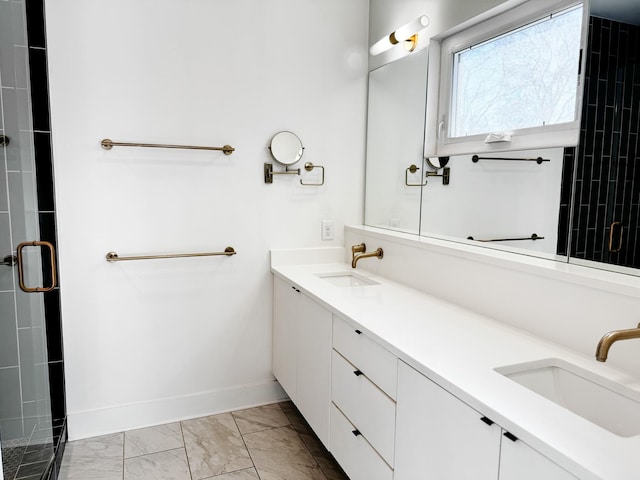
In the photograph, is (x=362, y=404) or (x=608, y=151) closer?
(x=608, y=151)

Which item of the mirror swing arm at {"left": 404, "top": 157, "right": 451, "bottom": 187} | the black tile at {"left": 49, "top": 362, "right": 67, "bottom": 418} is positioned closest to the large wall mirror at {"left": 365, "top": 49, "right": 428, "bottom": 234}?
the mirror swing arm at {"left": 404, "top": 157, "right": 451, "bottom": 187}

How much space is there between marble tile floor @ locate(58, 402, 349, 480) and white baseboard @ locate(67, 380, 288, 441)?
4cm

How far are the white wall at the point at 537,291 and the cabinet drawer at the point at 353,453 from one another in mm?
641

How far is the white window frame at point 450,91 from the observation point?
5.20 feet

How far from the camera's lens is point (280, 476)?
2.00 meters

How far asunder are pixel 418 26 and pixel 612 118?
1.01 metres

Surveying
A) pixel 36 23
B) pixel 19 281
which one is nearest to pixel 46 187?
pixel 19 281

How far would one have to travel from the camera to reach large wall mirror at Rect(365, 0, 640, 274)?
140 centimetres

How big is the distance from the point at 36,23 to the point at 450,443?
7.41 ft

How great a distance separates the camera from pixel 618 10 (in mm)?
1404

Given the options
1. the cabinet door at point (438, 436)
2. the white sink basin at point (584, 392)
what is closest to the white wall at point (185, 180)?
the cabinet door at point (438, 436)

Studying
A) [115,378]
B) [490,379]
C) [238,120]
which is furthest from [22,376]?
[490,379]

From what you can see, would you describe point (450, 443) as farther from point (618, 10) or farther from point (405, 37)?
point (405, 37)

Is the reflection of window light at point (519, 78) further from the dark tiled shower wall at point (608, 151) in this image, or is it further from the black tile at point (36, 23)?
the black tile at point (36, 23)
